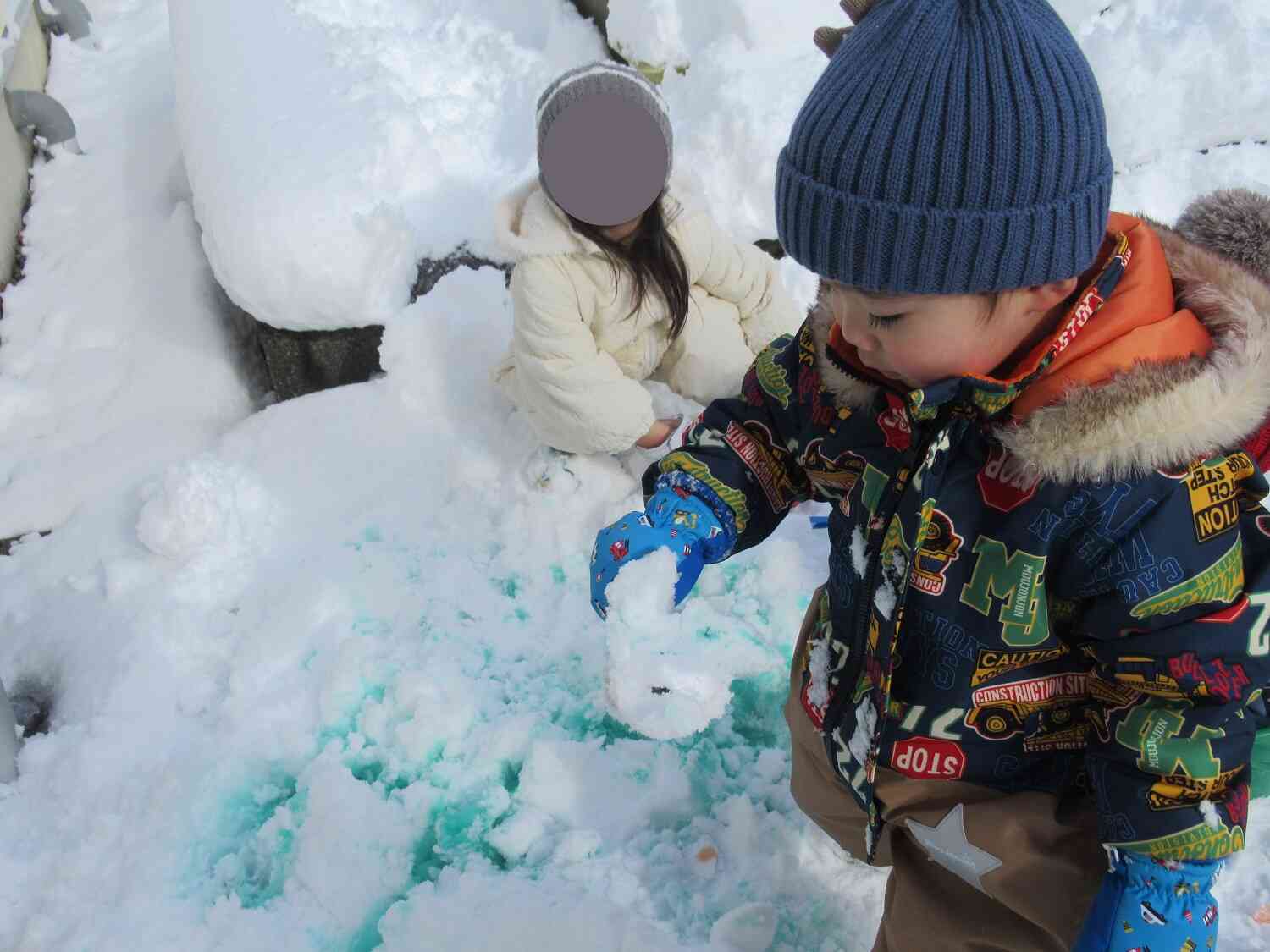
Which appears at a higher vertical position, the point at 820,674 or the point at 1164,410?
the point at 1164,410

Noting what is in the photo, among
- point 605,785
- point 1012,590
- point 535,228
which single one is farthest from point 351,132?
point 1012,590

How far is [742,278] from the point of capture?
2586mm

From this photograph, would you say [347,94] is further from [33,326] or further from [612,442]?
[612,442]

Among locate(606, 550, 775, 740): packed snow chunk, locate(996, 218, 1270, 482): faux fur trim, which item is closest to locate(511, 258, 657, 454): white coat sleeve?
locate(606, 550, 775, 740): packed snow chunk

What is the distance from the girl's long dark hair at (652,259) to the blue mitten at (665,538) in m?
1.08

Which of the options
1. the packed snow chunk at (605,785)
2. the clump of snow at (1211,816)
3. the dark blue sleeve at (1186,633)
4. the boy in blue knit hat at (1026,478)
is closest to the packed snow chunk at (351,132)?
the packed snow chunk at (605,785)

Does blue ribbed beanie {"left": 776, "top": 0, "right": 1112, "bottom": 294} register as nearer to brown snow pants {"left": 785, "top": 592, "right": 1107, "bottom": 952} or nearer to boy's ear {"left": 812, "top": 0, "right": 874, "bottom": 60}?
boy's ear {"left": 812, "top": 0, "right": 874, "bottom": 60}

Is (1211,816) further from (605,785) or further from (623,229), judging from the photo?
(623,229)

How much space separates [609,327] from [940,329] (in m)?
1.50

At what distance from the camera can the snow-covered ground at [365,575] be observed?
1731 mm

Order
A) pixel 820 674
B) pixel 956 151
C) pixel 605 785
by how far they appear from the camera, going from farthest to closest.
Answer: pixel 605 785, pixel 820 674, pixel 956 151

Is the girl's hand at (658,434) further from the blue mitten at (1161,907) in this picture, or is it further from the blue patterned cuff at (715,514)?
the blue mitten at (1161,907)

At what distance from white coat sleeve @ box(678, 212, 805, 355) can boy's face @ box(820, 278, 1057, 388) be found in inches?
56.3

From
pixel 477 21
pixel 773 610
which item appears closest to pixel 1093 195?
pixel 773 610
